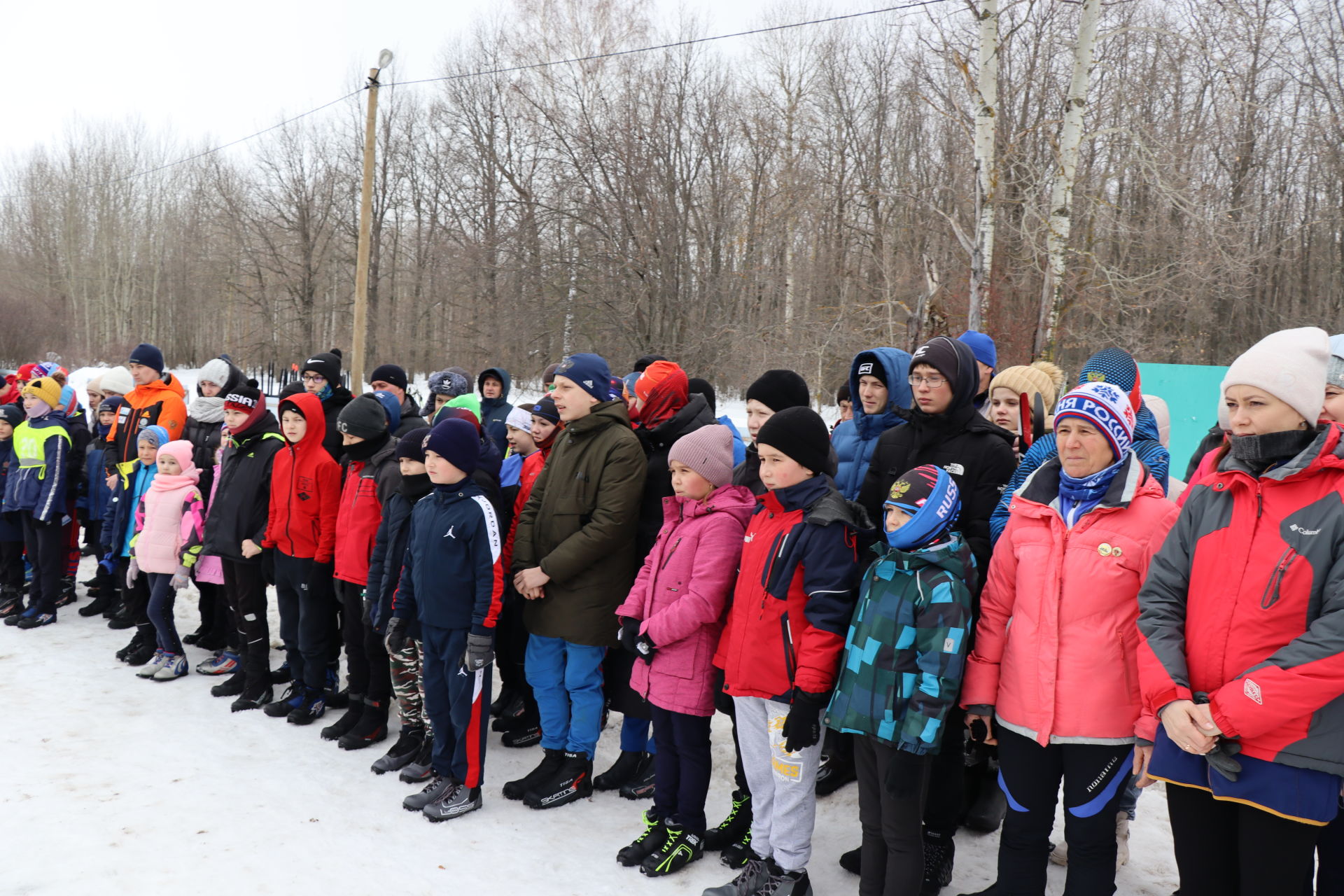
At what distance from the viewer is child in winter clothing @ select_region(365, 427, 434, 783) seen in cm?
434

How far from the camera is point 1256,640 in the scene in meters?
2.24

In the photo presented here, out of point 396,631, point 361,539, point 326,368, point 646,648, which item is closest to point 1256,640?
point 646,648

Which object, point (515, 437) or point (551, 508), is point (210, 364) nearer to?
point (515, 437)

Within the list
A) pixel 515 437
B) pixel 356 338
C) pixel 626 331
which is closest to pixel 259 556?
pixel 515 437

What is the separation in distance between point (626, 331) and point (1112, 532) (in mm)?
17157

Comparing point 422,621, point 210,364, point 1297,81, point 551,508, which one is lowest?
point 422,621

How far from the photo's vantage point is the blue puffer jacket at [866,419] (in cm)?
406

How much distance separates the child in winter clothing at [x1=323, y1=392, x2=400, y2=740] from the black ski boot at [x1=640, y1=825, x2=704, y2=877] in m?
2.12

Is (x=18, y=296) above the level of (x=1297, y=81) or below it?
below

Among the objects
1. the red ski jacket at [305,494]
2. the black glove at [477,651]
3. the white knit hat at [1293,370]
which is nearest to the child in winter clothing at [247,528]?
the red ski jacket at [305,494]

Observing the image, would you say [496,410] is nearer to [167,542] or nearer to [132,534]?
[167,542]

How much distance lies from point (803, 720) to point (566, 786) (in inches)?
66.9

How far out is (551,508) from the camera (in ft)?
14.0

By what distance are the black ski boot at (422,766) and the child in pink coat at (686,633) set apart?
1286 millimetres
